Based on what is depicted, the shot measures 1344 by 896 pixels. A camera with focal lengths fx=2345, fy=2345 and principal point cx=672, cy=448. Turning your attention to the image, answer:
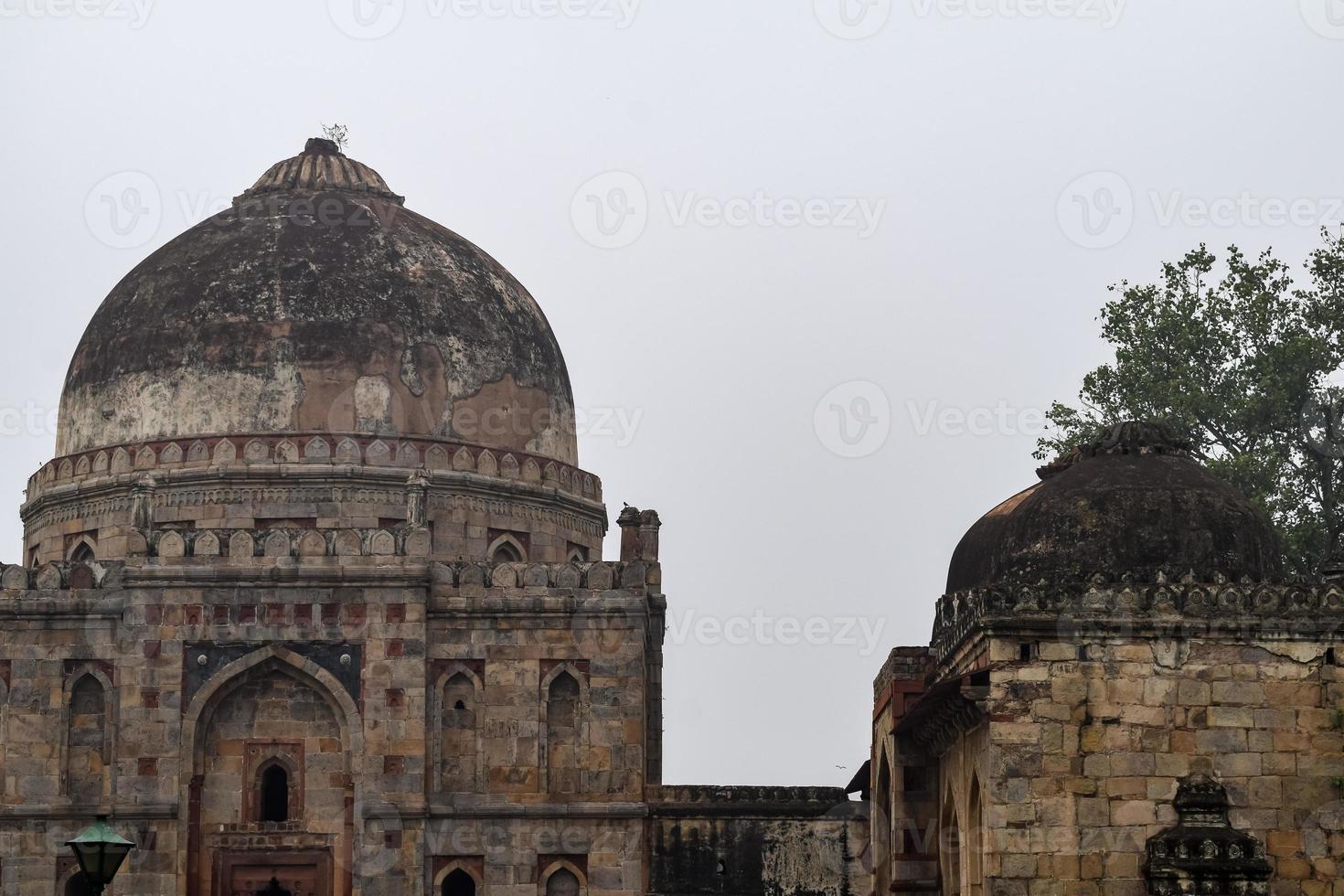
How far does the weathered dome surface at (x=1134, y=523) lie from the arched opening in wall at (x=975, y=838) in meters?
1.87

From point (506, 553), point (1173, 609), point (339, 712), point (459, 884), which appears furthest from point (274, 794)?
point (1173, 609)

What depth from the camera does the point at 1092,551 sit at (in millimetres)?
20172

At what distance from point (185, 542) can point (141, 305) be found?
16.4ft

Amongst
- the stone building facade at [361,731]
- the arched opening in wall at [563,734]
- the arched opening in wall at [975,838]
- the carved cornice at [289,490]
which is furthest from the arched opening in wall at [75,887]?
the arched opening in wall at [975,838]

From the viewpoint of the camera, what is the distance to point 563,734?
27.3m

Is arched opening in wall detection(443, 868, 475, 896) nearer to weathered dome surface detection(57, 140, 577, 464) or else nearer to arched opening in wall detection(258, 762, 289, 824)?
arched opening in wall detection(258, 762, 289, 824)

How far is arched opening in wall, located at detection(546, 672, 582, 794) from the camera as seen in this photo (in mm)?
27109

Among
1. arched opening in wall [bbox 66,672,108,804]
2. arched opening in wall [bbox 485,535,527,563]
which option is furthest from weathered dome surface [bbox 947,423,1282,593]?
arched opening in wall [bbox 66,672,108,804]

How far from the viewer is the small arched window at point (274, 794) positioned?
26.9m

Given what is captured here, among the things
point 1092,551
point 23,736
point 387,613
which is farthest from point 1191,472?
point 23,736

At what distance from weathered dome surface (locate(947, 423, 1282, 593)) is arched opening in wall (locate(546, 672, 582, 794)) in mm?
7216

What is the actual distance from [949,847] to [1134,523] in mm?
4019

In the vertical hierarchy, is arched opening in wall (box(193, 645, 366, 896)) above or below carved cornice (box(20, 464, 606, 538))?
below

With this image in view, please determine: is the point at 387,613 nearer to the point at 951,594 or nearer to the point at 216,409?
the point at 216,409
